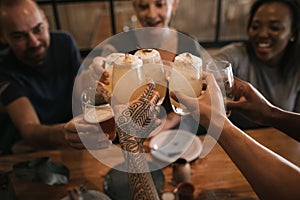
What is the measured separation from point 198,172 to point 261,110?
15.7 inches

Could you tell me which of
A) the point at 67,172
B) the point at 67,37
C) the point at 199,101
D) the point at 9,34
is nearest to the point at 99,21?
the point at 67,37

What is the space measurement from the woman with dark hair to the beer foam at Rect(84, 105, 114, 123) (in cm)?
101

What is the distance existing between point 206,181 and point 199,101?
1.69 ft

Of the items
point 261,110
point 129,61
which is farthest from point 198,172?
point 129,61

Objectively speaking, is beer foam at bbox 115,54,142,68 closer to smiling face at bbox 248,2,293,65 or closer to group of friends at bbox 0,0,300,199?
group of friends at bbox 0,0,300,199

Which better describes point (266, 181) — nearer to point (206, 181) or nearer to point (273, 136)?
point (206, 181)

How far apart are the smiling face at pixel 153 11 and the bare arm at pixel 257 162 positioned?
1151mm

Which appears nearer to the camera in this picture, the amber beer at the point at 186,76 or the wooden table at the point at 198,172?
the amber beer at the point at 186,76

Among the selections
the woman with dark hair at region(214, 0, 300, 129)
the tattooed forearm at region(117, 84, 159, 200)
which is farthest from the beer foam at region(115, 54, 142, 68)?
the woman with dark hair at region(214, 0, 300, 129)

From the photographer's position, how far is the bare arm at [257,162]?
2.68 feet

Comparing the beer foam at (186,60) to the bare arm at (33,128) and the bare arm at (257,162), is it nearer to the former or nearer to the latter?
the bare arm at (257,162)

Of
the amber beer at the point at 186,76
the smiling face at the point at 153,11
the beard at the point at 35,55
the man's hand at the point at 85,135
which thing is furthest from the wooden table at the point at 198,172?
the smiling face at the point at 153,11

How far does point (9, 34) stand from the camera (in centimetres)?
183

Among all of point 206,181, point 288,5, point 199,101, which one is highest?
point 288,5
